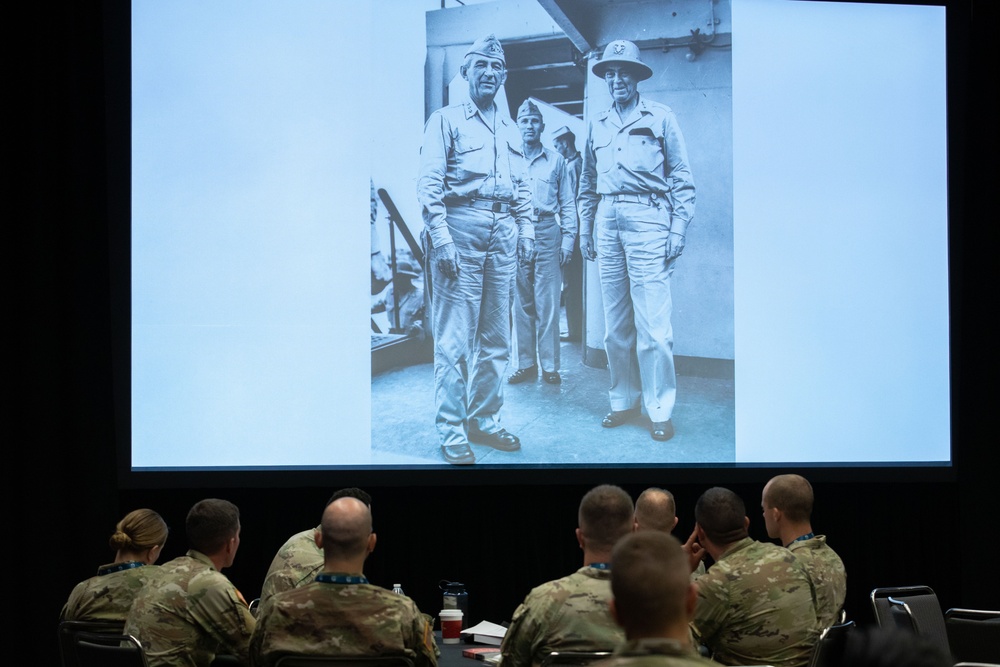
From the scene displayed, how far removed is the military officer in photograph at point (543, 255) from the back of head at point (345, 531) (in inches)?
113

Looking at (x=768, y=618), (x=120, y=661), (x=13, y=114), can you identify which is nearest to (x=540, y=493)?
(x=768, y=618)

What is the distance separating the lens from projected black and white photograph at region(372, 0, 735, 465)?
5633mm

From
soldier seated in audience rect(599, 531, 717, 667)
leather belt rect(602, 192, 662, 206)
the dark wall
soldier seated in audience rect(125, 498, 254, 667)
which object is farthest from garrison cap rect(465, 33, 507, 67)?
soldier seated in audience rect(599, 531, 717, 667)

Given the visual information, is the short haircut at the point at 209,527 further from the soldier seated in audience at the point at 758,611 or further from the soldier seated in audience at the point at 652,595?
the soldier seated in audience at the point at 652,595

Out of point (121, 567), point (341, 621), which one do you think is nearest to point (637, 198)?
point (121, 567)

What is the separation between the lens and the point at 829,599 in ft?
12.4

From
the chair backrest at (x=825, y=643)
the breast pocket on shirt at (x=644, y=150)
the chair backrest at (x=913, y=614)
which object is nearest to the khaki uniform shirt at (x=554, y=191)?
the breast pocket on shirt at (x=644, y=150)

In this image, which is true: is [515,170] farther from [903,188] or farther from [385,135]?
[903,188]

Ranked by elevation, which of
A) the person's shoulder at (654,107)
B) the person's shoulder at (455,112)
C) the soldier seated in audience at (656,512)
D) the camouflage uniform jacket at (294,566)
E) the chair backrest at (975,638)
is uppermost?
the person's shoulder at (654,107)

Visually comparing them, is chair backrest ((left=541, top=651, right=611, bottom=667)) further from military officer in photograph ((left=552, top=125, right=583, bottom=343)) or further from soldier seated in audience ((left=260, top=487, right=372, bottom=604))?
military officer in photograph ((left=552, top=125, right=583, bottom=343))

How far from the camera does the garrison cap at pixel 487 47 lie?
5680mm

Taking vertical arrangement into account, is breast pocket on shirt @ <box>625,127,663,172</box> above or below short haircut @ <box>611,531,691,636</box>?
above

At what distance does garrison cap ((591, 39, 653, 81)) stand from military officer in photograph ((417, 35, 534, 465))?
0.59 m

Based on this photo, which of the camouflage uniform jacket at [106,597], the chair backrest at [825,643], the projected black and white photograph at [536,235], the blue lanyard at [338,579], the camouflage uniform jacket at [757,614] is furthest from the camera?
the projected black and white photograph at [536,235]
